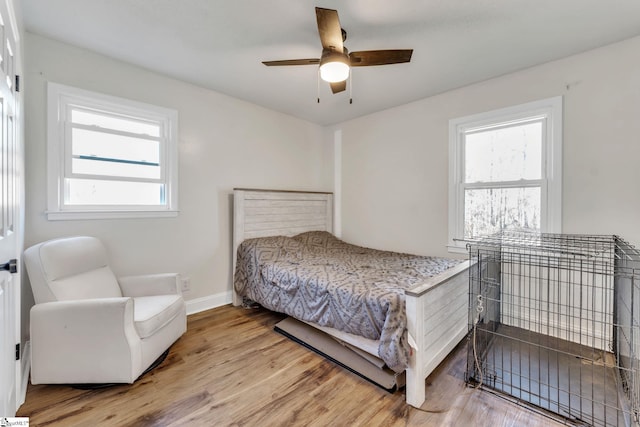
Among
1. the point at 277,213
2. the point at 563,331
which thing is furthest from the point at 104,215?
the point at 563,331

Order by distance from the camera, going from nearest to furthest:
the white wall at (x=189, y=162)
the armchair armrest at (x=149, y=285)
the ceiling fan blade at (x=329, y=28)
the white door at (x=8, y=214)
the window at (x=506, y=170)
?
1. the white door at (x=8, y=214)
2. the ceiling fan blade at (x=329, y=28)
3. the white wall at (x=189, y=162)
4. the armchair armrest at (x=149, y=285)
5. the window at (x=506, y=170)

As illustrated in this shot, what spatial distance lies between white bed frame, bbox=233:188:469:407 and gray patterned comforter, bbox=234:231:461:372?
8cm

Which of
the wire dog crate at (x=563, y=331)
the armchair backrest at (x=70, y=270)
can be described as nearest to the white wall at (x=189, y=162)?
the armchair backrest at (x=70, y=270)

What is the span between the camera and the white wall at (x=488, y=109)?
7.04 ft

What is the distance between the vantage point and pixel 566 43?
7.10ft

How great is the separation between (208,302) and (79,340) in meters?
1.44

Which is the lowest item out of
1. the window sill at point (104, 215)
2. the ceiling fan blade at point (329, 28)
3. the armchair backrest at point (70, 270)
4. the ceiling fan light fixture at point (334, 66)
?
the armchair backrest at point (70, 270)

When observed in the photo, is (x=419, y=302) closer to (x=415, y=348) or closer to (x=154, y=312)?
(x=415, y=348)

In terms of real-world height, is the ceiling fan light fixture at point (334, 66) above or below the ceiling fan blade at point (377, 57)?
below

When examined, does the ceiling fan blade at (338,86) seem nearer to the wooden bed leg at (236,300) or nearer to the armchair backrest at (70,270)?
the armchair backrest at (70,270)

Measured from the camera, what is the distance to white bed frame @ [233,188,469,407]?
1614 millimetres

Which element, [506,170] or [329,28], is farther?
[506,170]

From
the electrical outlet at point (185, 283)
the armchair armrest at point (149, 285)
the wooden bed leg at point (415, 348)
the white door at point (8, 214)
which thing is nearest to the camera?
the white door at point (8, 214)

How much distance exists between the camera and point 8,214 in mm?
1335
